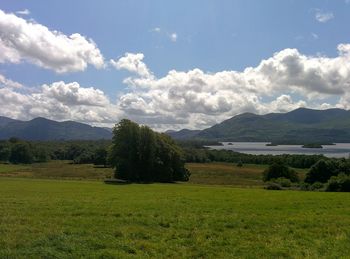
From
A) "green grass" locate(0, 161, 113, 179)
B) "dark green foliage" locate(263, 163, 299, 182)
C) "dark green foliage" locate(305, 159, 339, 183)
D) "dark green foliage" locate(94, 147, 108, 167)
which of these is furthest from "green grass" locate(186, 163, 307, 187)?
"dark green foliage" locate(94, 147, 108, 167)

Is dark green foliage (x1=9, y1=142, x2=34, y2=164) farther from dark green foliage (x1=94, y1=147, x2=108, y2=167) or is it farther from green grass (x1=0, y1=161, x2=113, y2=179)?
green grass (x1=0, y1=161, x2=113, y2=179)

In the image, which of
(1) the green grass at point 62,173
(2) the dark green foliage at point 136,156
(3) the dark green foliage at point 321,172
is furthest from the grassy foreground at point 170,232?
(1) the green grass at point 62,173

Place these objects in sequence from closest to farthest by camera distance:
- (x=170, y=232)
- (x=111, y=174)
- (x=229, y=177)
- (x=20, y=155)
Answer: (x=170, y=232) < (x=111, y=174) < (x=229, y=177) < (x=20, y=155)

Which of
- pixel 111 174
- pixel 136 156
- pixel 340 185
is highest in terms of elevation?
pixel 136 156

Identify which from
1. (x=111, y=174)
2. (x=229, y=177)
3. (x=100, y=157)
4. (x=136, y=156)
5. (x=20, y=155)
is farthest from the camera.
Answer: (x=20, y=155)

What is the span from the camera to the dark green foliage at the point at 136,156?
8606cm

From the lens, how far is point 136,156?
8688cm

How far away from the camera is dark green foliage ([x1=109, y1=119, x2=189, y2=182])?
86.1 m

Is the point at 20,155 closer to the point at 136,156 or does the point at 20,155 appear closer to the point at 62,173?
the point at 62,173

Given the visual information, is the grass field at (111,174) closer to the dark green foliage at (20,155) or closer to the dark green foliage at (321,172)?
the dark green foliage at (321,172)

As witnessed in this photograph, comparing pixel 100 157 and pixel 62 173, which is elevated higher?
pixel 100 157

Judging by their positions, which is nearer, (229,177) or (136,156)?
(136,156)

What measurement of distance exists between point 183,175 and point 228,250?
79.8m

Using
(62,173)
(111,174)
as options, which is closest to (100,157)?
(62,173)
